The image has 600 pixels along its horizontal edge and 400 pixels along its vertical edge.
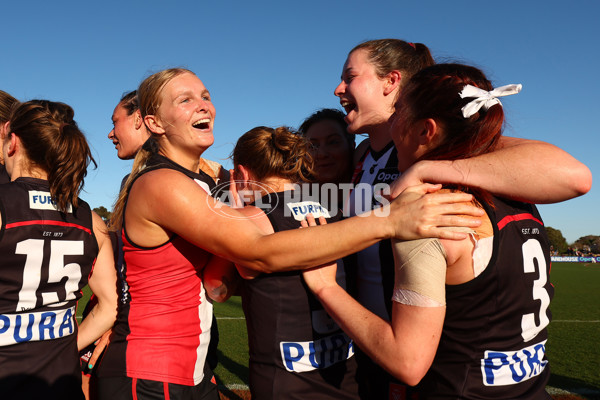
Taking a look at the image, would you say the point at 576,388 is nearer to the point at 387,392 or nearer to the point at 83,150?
the point at 387,392

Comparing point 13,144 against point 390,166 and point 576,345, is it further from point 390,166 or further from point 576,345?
point 576,345

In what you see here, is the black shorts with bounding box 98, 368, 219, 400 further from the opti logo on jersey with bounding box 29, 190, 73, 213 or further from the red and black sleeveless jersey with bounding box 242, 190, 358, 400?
the opti logo on jersey with bounding box 29, 190, 73, 213

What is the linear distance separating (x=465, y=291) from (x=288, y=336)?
94 centimetres

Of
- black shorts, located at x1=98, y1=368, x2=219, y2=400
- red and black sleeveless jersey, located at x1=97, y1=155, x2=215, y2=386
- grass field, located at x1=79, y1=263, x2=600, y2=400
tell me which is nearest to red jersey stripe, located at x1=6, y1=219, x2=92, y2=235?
red and black sleeveless jersey, located at x1=97, y1=155, x2=215, y2=386

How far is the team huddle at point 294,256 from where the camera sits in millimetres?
1786

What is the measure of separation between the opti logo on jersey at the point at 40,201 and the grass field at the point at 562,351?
444 centimetres

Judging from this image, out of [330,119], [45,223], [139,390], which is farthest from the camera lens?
[330,119]

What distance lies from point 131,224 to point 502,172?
191cm

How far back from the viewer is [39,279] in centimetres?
254

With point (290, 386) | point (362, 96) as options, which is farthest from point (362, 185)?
point (290, 386)

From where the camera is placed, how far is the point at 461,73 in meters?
2.02

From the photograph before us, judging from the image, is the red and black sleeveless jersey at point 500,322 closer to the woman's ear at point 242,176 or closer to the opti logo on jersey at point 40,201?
the woman's ear at point 242,176

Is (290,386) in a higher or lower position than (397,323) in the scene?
lower

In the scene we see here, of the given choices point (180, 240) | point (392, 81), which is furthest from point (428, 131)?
point (392, 81)
